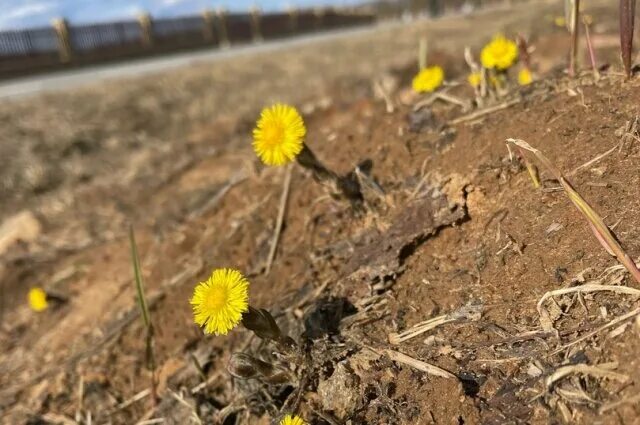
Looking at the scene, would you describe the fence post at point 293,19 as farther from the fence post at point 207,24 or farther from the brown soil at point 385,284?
the brown soil at point 385,284

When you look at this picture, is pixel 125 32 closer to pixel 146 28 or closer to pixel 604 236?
pixel 146 28

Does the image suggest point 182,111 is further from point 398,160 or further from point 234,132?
point 398,160

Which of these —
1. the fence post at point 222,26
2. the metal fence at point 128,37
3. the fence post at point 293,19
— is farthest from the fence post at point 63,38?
the fence post at point 293,19

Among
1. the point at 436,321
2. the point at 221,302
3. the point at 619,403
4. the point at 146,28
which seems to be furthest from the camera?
the point at 146,28

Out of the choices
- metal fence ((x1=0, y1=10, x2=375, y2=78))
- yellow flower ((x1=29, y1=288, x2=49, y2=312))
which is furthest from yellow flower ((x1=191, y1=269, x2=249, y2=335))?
metal fence ((x1=0, y1=10, x2=375, y2=78))

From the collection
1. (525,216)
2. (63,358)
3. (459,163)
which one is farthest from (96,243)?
(525,216)

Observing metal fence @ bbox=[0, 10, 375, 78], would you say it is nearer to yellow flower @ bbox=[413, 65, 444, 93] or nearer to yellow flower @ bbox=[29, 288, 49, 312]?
yellow flower @ bbox=[29, 288, 49, 312]

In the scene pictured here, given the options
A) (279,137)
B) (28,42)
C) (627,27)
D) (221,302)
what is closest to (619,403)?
(221,302)
